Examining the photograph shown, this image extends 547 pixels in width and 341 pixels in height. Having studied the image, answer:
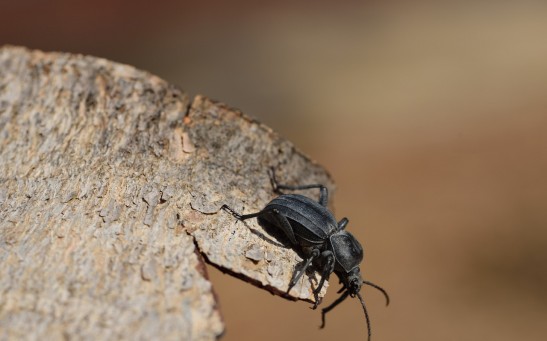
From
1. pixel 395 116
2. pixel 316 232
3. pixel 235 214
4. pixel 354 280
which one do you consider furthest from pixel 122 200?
pixel 395 116

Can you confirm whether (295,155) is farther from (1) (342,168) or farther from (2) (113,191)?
(1) (342,168)

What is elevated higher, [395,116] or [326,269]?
[395,116]

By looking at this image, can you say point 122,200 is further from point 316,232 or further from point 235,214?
point 316,232

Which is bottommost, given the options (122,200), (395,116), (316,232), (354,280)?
(354,280)

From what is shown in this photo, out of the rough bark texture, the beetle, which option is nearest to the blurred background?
the beetle

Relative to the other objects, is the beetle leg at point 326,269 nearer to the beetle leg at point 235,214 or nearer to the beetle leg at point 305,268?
the beetle leg at point 305,268

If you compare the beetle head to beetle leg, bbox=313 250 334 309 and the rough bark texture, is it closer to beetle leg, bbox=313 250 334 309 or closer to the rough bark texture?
beetle leg, bbox=313 250 334 309

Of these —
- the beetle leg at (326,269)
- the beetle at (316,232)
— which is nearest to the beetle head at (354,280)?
the beetle at (316,232)
